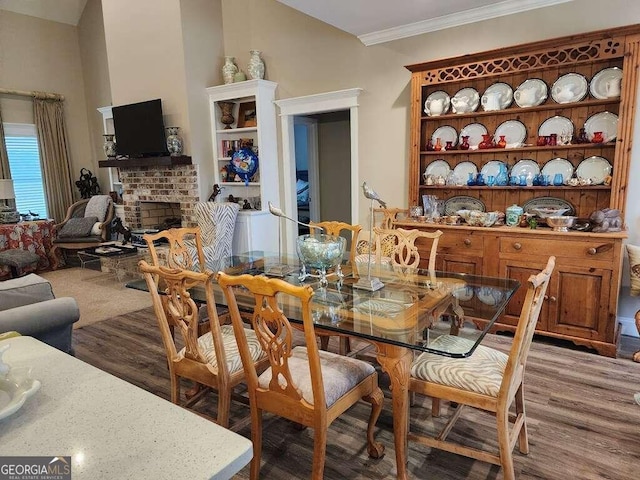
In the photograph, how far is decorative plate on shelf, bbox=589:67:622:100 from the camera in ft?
10.4

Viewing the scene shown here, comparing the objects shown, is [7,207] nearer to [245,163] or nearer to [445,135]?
[245,163]

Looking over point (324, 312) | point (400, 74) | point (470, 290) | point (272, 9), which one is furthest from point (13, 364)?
point (272, 9)

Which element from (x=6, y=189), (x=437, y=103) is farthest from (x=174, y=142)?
(x=437, y=103)

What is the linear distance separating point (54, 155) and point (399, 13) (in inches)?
242

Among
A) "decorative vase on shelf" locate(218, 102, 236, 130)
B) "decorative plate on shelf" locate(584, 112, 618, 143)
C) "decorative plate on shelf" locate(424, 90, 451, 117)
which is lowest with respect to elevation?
"decorative plate on shelf" locate(584, 112, 618, 143)

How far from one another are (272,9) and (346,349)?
13.5ft

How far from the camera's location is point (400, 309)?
6.75 ft

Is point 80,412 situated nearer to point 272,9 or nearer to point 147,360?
point 147,360

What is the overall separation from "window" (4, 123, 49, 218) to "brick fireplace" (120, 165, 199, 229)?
1954 mm

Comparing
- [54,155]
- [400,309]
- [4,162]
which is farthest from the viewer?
[54,155]

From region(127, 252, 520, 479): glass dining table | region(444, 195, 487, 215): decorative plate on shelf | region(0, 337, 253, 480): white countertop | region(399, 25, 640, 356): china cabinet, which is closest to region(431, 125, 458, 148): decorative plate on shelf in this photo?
region(399, 25, 640, 356): china cabinet

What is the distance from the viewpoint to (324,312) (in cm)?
203

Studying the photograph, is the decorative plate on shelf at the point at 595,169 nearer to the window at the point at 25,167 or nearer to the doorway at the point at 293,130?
the doorway at the point at 293,130

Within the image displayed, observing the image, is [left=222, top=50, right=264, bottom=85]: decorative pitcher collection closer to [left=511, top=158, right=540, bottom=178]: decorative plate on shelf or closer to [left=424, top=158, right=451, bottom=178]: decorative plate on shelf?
[left=424, top=158, right=451, bottom=178]: decorative plate on shelf
